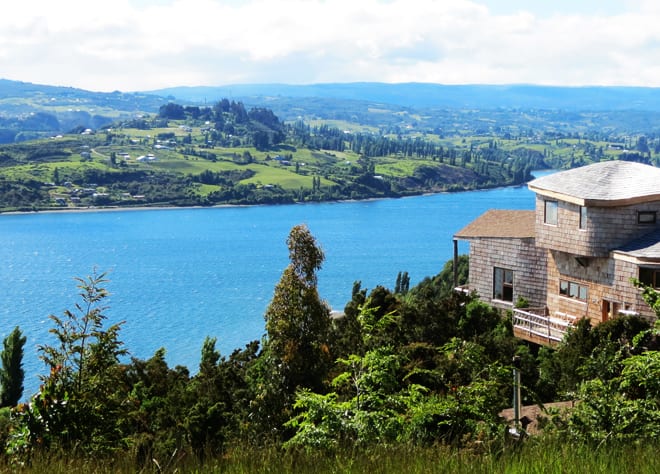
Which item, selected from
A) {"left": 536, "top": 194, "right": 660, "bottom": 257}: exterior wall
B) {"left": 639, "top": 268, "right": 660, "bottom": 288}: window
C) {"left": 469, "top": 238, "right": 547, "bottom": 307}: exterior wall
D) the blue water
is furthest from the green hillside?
{"left": 639, "top": 268, "right": 660, "bottom": 288}: window

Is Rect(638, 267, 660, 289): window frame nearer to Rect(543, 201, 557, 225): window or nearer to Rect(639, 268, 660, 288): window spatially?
Rect(639, 268, 660, 288): window

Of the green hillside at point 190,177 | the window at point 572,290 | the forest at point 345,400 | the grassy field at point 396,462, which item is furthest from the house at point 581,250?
the green hillside at point 190,177

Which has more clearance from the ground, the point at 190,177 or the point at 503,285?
the point at 503,285

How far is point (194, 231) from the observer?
119m

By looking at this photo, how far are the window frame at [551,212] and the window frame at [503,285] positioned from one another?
2.30 m

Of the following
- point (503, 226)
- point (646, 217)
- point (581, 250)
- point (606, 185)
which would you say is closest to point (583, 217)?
point (581, 250)

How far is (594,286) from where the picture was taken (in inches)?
760

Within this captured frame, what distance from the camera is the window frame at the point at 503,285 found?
22219 millimetres

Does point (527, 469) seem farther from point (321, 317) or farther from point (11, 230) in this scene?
point (11, 230)

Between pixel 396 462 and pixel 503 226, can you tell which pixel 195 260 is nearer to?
pixel 503 226

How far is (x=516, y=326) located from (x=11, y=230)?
110 meters

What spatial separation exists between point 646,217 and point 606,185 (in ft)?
3.50

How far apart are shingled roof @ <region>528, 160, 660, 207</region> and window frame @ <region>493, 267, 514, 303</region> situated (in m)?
2.83

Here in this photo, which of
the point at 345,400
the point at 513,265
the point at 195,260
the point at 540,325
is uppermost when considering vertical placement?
the point at 345,400
